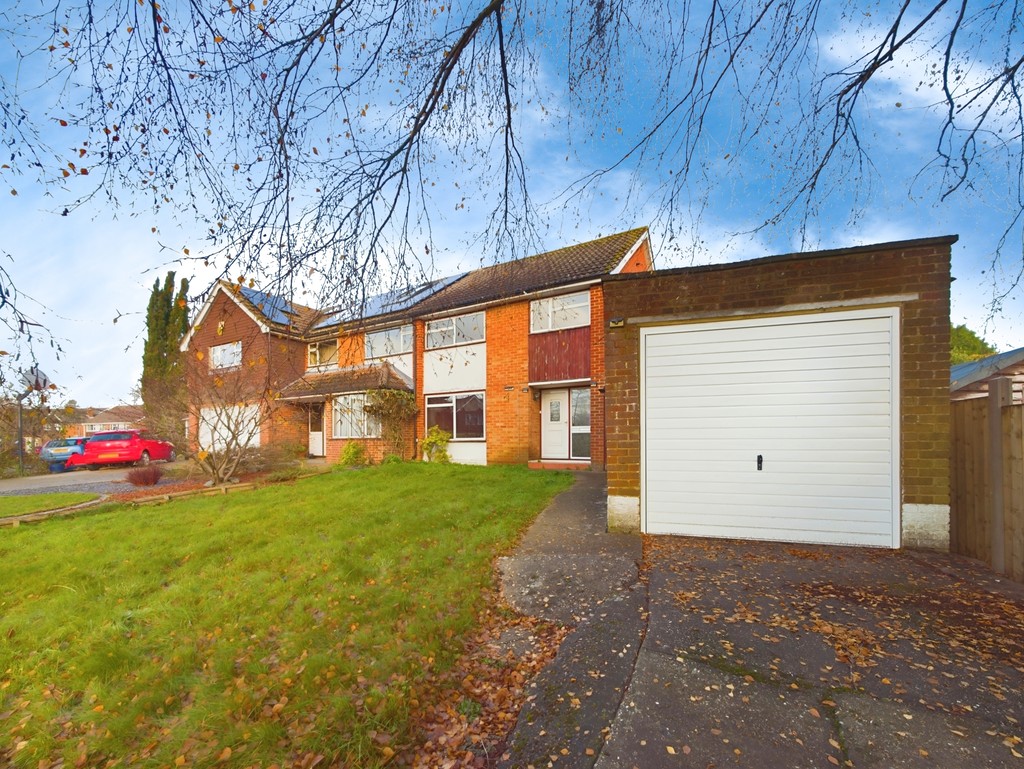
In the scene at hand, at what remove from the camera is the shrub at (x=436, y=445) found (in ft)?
47.8

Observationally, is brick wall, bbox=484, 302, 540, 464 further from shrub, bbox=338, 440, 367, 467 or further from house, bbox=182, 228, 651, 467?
shrub, bbox=338, 440, 367, 467

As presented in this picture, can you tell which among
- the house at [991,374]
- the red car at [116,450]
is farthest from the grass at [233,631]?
the red car at [116,450]

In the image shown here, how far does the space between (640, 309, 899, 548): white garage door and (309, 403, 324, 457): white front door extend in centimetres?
1580

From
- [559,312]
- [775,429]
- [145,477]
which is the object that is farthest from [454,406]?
[775,429]

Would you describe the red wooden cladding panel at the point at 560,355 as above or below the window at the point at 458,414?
above

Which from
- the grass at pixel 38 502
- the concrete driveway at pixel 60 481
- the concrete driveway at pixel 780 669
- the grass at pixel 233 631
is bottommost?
the concrete driveway at pixel 60 481

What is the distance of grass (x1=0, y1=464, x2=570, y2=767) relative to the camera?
8.82ft

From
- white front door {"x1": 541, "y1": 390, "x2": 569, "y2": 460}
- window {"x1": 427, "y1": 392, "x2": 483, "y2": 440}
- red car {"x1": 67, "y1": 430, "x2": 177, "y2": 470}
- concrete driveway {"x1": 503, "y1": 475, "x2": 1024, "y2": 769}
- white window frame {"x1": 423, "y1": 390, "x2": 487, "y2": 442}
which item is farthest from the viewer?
red car {"x1": 67, "y1": 430, "x2": 177, "y2": 470}

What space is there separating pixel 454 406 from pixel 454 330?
8.01ft

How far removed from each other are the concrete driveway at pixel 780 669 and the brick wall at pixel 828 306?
141 centimetres

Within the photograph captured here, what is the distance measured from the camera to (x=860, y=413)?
557cm

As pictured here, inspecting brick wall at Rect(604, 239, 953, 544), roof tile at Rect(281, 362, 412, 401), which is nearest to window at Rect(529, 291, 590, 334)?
roof tile at Rect(281, 362, 412, 401)

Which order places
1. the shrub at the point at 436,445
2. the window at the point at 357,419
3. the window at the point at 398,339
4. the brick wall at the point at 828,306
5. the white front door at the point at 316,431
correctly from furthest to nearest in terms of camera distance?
1. the white front door at the point at 316,431
2. the window at the point at 398,339
3. the window at the point at 357,419
4. the shrub at the point at 436,445
5. the brick wall at the point at 828,306

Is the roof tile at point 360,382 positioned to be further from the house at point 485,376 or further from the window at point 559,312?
the window at point 559,312
